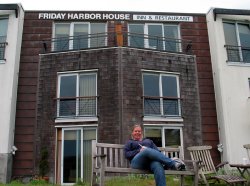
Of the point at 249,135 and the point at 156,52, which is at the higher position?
the point at 156,52

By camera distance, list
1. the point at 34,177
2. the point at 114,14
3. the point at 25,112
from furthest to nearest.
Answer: the point at 114,14 → the point at 25,112 → the point at 34,177

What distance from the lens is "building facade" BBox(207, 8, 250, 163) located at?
618 inches

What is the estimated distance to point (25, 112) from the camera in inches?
614

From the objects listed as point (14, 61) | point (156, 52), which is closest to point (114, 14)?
point (156, 52)

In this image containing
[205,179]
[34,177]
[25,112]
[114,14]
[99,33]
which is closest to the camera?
[205,179]

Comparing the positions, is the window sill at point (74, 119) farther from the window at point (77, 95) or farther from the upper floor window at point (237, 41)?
the upper floor window at point (237, 41)

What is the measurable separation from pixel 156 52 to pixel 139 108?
9.58 ft

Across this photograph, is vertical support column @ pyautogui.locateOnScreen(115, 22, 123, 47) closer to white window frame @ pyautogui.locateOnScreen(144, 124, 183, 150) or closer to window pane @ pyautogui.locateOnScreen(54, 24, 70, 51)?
window pane @ pyautogui.locateOnScreen(54, 24, 70, 51)

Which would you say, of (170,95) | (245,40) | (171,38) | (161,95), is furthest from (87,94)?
(245,40)

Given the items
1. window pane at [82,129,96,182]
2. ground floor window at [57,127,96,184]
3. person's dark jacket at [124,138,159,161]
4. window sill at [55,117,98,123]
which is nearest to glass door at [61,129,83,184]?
ground floor window at [57,127,96,184]

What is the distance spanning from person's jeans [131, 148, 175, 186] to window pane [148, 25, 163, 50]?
36.8ft

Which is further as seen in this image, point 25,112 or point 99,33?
point 99,33

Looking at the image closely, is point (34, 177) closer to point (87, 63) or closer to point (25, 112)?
point (25, 112)

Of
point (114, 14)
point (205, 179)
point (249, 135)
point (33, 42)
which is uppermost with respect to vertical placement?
point (114, 14)
